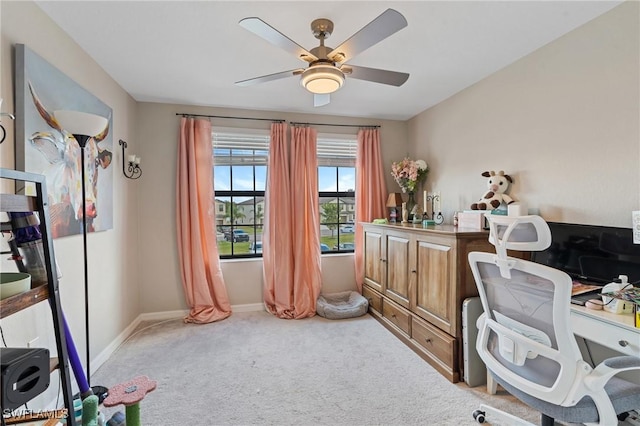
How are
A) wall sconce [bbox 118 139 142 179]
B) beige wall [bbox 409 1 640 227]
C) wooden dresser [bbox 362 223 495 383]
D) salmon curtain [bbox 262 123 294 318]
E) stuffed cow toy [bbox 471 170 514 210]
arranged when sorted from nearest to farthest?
beige wall [bbox 409 1 640 227]
wooden dresser [bbox 362 223 495 383]
stuffed cow toy [bbox 471 170 514 210]
wall sconce [bbox 118 139 142 179]
salmon curtain [bbox 262 123 294 318]

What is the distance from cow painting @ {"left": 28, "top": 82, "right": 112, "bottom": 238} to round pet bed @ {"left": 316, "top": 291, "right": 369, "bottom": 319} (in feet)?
7.83

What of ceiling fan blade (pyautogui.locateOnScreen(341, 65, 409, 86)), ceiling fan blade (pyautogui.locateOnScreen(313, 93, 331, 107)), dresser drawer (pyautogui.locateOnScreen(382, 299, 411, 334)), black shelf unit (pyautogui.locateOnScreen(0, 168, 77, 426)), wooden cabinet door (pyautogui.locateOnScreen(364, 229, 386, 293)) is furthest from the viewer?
wooden cabinet door (pyautogui.locateOnScreen(364, 229, 386, 293))

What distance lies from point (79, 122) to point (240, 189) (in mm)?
2101

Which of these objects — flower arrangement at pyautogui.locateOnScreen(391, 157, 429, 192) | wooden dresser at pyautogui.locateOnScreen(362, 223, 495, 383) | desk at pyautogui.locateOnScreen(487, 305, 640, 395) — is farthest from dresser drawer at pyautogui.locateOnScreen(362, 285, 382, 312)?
desk at pyautogui.locateOnScreen(487, 305, 640, 395)

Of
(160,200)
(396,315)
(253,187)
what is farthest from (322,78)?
(160,200)

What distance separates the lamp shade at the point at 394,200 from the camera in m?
3.74

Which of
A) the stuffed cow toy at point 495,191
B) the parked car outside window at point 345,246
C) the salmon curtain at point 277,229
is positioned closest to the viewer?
the stuffed cow toy at point 495,191

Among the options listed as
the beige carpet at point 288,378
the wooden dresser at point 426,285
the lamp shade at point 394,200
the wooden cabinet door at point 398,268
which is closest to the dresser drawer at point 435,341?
Result: the wooden dresser at point 426,285

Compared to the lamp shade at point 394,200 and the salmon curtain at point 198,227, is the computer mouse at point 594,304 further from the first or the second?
the salmon curtain at point 198,227

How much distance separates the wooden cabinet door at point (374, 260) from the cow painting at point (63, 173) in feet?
8.72

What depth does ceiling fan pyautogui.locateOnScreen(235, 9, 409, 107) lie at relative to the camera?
144 centimetres

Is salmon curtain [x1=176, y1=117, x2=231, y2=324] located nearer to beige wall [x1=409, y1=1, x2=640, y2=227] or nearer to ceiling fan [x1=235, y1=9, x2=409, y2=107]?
ceiling fan [x1=235, y1=9, x2=409, y2=107]

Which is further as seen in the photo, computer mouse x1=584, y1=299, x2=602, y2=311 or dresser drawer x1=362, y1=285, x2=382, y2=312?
dresser drawer x1=362, y1=285, x2=382, y2=312

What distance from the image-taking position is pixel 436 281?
7.86 ft
